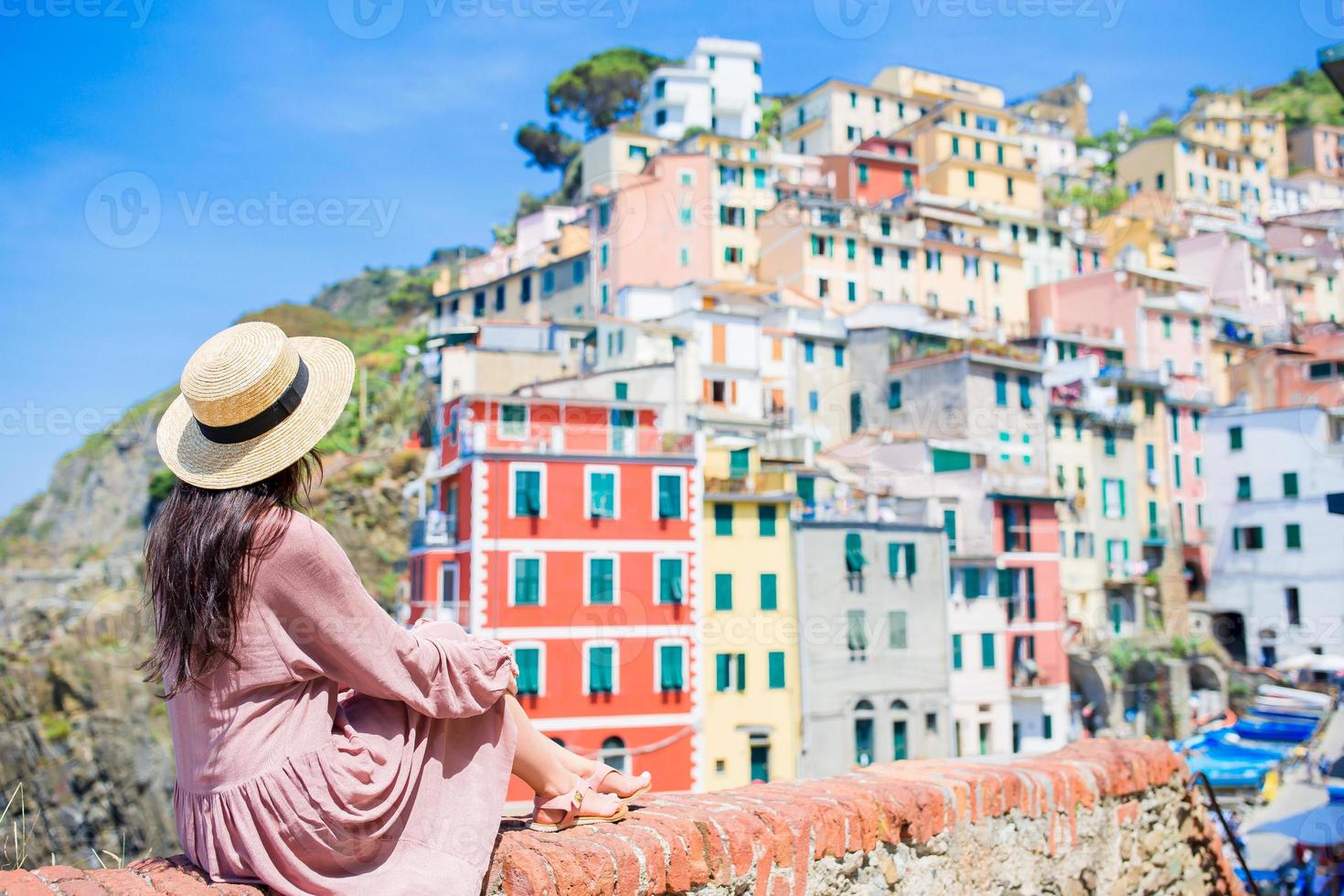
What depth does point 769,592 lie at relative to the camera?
29.8m

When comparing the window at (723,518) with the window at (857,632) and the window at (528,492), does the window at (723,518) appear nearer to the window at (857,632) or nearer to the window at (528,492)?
the window at (857,632)

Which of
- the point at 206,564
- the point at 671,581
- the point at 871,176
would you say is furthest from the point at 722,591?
the point at 871,176

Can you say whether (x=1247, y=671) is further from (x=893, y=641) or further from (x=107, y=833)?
(x=107, y=833)

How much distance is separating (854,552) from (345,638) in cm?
2851

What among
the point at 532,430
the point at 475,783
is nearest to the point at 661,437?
the point at 532,430

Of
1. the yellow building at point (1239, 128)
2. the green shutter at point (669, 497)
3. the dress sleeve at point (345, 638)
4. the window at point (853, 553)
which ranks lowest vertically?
the dress sleeve at point (345, 638)

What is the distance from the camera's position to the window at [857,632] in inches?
1198

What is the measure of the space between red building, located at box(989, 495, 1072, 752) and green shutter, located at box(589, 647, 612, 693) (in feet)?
46.8

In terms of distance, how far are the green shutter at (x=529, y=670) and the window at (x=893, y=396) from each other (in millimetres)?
21862

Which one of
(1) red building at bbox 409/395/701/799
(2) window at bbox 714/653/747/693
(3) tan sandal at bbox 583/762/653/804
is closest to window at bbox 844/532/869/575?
(2) window at bbox 714/653/747/693

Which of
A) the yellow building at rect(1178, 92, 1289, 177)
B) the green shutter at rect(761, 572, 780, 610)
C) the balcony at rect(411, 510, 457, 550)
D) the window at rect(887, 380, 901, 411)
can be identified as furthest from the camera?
the yellow building at rect(1178, 92, 1289, 177)

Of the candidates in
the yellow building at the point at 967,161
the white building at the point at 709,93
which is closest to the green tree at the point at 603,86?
the white building at the point at 709,93

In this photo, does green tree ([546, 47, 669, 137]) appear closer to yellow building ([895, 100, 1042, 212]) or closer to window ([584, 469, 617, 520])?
yellow building ([895, 100, 1042, 212])

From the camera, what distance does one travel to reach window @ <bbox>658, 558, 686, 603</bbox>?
28312 mm
